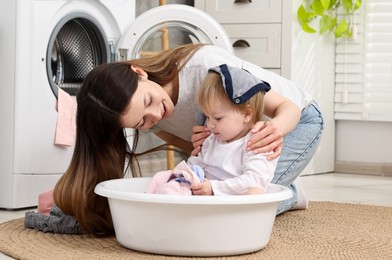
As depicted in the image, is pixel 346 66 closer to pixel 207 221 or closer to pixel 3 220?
pixel 3 220

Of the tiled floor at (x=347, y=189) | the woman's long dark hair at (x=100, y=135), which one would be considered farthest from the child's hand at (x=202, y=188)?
the tiled floor at (x=347, y=189)

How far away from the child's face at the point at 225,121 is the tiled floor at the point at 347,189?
778 mm

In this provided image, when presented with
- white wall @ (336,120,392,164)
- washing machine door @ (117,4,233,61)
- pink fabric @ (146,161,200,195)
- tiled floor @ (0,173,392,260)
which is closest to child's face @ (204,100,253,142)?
pink fabric @ (146,161,200,195)

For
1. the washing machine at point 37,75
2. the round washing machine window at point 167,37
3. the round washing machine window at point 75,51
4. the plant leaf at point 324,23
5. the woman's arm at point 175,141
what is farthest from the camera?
the plant leaf at point 324,23

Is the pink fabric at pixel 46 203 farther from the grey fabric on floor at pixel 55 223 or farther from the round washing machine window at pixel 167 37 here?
the round washing machine window at pixel 167 37

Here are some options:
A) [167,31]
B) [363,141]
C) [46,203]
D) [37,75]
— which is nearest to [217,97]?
[46,203]

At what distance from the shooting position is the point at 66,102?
249cm

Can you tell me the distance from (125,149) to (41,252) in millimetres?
397

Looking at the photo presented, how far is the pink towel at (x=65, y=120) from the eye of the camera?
2.46m

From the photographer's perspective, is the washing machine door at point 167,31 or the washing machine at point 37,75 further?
the washing machine door at point 167,31

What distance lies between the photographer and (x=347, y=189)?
3.21 meters

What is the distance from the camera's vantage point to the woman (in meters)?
1.77

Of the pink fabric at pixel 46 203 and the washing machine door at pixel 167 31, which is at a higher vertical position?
the washing machine door at pixel 167 31

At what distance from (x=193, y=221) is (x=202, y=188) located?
12cm
